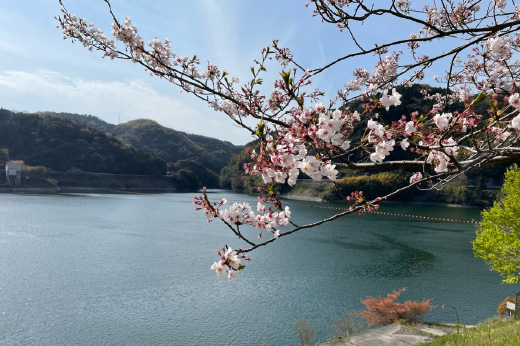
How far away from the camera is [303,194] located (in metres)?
89.2

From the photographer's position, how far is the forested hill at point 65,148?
113m

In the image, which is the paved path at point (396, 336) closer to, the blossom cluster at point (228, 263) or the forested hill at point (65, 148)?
the blossom cluster at point (228, 263)

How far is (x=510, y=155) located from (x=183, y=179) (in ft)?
407

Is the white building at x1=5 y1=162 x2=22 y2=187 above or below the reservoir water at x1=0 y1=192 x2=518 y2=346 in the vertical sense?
above

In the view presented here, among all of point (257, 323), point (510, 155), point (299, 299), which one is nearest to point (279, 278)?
point (299, 299)

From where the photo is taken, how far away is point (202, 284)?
874 inches

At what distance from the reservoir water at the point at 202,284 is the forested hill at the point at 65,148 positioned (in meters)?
79.5

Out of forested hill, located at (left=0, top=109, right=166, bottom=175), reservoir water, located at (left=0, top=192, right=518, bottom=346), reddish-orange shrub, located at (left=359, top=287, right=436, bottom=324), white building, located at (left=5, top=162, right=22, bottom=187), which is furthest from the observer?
forested hill, located at (left=0, top=109, right=166, bottom=175)

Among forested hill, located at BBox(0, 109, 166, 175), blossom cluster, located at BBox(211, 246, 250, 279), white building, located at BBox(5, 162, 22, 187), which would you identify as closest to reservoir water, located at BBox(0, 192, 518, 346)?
blossom cluster, located at BBox(211, 246, 250, 279)

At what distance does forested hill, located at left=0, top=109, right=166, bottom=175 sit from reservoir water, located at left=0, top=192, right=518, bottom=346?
79519 mm

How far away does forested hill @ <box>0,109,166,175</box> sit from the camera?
11294 centimetres

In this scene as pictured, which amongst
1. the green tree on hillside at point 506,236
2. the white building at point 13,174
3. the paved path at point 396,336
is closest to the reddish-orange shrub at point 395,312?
the paved path at point 396,336

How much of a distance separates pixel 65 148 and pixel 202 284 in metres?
110

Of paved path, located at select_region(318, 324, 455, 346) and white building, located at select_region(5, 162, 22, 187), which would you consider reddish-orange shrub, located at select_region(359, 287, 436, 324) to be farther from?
white building, located at select_region(5, 162, 22, 187)
